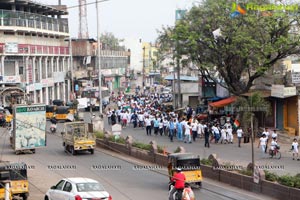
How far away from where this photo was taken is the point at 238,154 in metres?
34.0

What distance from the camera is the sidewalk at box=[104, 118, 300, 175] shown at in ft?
94.2

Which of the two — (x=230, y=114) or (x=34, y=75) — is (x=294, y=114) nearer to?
(x=230, y=114)

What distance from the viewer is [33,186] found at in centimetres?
2614

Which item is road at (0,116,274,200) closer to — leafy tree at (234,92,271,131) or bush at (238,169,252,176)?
bush at (238,169,252,176)

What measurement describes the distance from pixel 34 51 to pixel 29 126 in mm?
46609

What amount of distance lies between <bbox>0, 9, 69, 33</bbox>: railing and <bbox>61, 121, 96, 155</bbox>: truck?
38.8 m

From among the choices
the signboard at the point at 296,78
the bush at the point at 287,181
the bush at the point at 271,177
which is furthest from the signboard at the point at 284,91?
the bush at the point at 287,181

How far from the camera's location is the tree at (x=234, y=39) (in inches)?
1672

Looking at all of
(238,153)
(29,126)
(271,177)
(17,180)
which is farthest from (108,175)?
(271,177)

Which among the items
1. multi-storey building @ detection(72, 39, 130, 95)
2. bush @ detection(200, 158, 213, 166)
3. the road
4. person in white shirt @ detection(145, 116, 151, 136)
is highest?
multi-storey building @ detection(72, 39, 130, 95)

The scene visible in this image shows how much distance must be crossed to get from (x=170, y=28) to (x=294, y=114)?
12.7 meters

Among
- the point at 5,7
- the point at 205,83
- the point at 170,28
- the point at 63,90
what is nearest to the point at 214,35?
the point at 170,28

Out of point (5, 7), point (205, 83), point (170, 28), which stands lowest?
point (205, 83)

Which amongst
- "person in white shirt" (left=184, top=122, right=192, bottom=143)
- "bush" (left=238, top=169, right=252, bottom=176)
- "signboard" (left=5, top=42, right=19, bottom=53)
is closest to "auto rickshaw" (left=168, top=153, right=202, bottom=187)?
"bush" (left=238, top=169, right=252, bottom=176)
